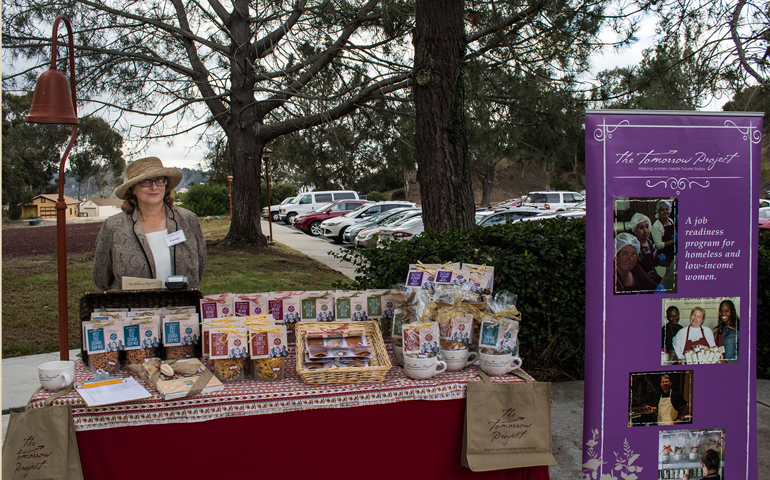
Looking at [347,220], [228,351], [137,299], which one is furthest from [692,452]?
[347,220]

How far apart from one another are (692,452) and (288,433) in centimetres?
202

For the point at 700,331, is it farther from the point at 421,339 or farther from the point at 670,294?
the point at 421,339

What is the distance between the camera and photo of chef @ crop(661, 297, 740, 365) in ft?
9.02

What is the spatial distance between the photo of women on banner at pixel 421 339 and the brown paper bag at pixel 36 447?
1531mm

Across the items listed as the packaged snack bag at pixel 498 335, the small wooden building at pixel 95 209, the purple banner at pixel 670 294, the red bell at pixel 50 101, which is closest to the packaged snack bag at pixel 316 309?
the packaged snack bag at pixel 498 335

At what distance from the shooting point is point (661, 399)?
278 centimetres

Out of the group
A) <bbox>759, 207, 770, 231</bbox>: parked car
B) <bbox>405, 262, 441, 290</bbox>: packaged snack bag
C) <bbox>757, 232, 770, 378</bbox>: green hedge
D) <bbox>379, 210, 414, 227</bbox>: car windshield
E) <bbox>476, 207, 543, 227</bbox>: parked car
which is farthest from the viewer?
<bbox>379, 210, 414, 227</bbox>: car windshield

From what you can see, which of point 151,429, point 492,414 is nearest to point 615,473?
point 492,414

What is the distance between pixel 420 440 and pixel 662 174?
Result: 1755mm

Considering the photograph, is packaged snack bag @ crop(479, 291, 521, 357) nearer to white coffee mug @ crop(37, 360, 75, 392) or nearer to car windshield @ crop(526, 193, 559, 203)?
white coffee mug @ crop(37, 360, 75, 392)

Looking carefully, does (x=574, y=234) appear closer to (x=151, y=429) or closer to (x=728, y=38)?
(x=728, y=38)

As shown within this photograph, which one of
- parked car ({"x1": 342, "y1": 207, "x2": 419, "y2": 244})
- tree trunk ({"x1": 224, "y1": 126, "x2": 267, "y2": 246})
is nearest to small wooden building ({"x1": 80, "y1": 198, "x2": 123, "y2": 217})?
parked car ({"x1": 342, "y1": 207, "x2": 419, "y2": 244})

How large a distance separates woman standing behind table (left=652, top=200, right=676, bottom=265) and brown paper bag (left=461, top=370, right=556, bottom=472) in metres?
0.89

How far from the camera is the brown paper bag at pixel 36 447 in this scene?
226 cm
